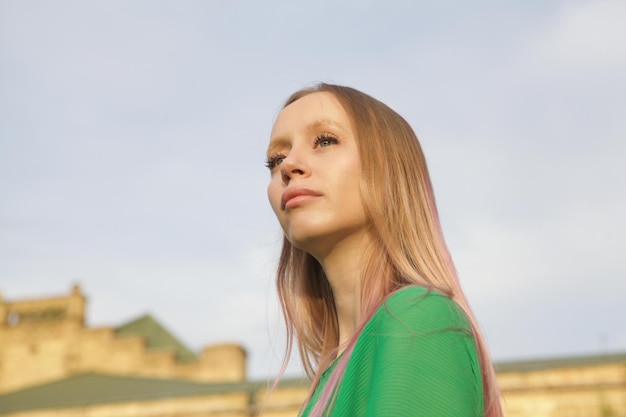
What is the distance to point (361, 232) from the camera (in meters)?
1.89

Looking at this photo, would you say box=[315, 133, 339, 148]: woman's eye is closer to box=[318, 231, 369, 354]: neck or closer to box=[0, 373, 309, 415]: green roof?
box=[318, 231, 369, 354]: neck

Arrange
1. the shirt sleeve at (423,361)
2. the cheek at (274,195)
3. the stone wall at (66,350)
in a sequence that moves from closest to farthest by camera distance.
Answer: the shirt sleeve at (423,361) < the cheek at (274,195) < the stone wall at (66,350)

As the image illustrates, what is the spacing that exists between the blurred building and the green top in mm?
10695

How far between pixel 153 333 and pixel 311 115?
28.5 m

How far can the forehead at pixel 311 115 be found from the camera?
76.9 inches

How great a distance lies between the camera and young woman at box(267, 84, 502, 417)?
1.49 metres

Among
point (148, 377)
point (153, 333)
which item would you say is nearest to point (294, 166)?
point (148, 377)

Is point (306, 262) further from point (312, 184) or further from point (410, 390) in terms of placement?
point (410, 390)

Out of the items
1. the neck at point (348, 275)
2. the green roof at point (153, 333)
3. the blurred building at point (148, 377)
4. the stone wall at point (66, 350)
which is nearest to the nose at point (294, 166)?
the neck at point (348, 275)

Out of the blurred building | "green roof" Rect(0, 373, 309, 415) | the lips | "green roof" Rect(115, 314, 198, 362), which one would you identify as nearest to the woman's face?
the lips

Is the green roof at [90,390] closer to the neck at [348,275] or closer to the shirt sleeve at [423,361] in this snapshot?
the neck at [348,275]

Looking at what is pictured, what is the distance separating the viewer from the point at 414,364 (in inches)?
58.1

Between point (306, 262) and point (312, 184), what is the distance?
50cm

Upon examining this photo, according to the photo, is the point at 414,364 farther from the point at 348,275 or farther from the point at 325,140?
the point at 325,140
